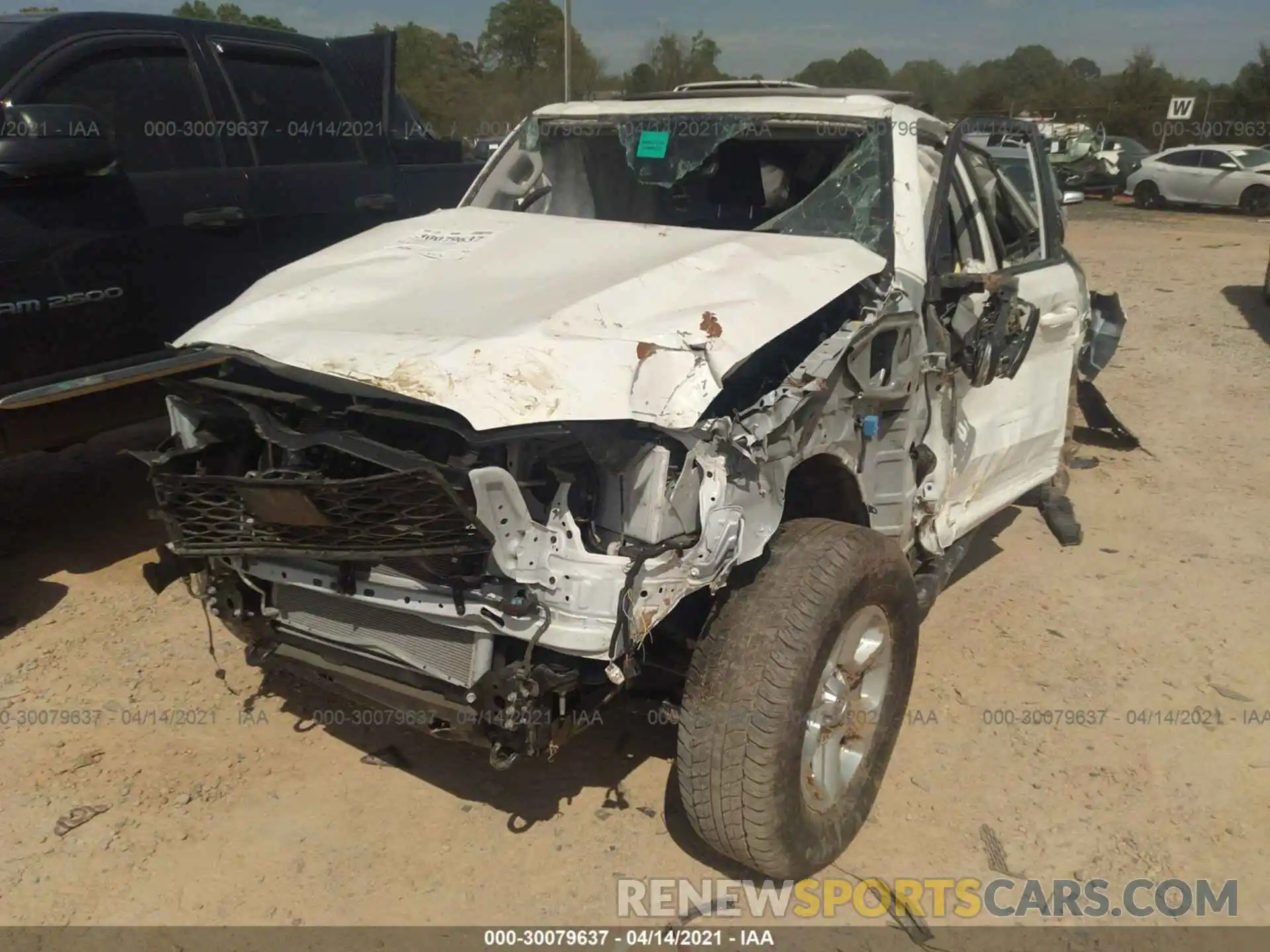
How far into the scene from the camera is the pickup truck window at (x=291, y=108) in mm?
4836

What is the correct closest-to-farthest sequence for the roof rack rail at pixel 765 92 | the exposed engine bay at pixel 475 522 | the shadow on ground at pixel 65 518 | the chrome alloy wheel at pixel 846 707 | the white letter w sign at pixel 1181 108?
the exposed engine bay at pixel 475 522 → the chrome alloy wheel at pixel 846 707 → the roof rack rail at pixel 765 92 → the shadow on ground at pixel 65 518 → the white letter w sign at pixel 1181 108

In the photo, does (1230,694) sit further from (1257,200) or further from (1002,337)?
(1257,200)

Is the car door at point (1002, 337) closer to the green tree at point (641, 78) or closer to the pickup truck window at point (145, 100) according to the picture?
the pickup truck window at point (145, 100)

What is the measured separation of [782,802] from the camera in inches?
98.0

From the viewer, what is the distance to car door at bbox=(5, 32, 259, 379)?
12.5 ft

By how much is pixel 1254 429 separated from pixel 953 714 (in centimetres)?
456

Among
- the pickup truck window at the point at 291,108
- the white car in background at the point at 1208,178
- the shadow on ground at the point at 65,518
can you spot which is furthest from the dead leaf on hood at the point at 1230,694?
the white car in background at the point at 1208,178

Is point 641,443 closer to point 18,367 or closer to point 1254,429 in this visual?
point 18,367

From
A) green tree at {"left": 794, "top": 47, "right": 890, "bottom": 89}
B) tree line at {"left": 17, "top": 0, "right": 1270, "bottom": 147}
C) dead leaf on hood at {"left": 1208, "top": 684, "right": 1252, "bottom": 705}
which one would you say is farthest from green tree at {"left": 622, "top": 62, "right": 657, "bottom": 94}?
dead leaf on hood at {"left": 1208, "top": 684, "right": 1252, "bottom": 705}

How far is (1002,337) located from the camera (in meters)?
3.45

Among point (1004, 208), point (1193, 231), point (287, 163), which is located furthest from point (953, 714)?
point (1193, 231)

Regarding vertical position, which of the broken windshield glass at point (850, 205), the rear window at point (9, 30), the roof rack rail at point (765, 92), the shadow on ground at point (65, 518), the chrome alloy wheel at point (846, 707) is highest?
the rear window at point (9, 30)

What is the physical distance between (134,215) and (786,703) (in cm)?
338

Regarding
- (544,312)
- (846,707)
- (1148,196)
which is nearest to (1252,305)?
(846,707)
